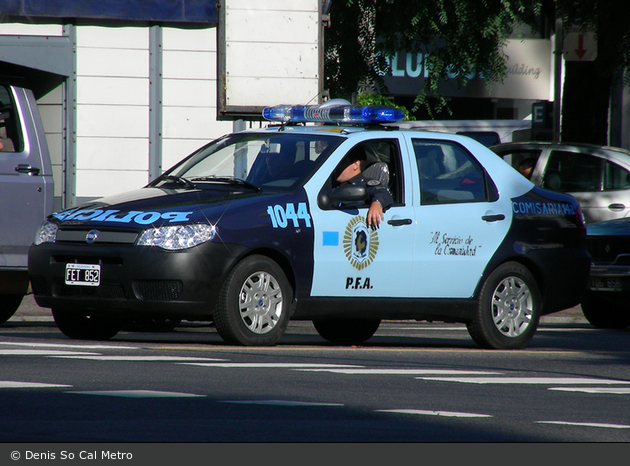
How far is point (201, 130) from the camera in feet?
45.3

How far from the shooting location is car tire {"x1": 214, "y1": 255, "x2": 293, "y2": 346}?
877 cm

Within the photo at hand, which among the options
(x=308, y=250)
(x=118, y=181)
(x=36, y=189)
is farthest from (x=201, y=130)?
(x=308, y=250)

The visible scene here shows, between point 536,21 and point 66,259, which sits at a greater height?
point 536,21

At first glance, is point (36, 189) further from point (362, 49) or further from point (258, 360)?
point (362, 49)

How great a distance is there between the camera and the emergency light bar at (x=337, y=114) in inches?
399

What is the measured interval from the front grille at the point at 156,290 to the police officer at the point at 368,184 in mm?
1588

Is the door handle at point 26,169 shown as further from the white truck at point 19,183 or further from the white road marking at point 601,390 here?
the white road marking at point 601,390

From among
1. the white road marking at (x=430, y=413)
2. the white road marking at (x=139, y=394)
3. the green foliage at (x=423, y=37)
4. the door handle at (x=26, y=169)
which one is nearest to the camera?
the white road marking at (x=430, y=413)

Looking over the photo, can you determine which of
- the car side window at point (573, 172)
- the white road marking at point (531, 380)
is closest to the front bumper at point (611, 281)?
the car side window at point (573, 172)

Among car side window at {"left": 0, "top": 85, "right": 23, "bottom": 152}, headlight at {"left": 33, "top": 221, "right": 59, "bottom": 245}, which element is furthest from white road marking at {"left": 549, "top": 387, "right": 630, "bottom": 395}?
car side window at {"left": 0, "top": 85, "right": 23, "bottom": 152}

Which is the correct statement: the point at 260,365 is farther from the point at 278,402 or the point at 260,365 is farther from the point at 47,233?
the point at 47,233

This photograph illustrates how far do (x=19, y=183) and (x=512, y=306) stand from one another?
3873 mm

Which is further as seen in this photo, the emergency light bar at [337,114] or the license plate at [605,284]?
the license plate at [605,284]
